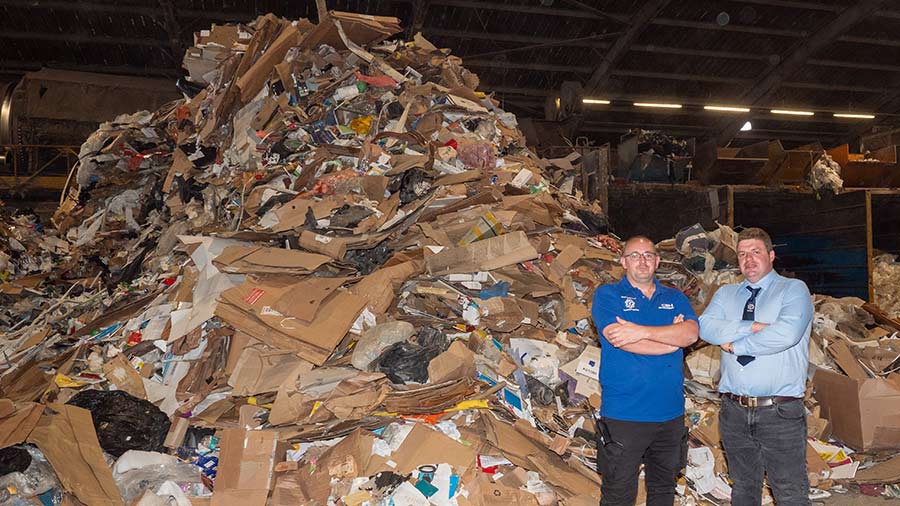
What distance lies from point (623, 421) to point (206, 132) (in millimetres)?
4786

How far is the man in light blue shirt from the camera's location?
244 cm

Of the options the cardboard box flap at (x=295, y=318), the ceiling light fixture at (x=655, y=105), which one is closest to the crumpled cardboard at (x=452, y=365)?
the cardboard box flap at (x=295, y=318)

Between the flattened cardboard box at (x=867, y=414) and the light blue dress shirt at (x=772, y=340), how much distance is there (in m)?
1.74

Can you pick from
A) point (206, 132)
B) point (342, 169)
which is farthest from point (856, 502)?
point (206, 132)

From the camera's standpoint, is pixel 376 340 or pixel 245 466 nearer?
pixel 245 466

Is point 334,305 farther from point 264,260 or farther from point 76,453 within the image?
point 76,453

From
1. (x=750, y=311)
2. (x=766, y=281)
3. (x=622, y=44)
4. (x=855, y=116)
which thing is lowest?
(x=750, y=311)

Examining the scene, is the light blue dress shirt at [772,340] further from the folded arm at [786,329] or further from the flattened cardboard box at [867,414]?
the flattened cardboard box at [867,414]

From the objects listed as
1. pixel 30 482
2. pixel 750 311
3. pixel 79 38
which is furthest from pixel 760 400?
pixel 79 38

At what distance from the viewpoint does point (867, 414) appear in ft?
12.5

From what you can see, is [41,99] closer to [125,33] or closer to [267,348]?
[125,33]

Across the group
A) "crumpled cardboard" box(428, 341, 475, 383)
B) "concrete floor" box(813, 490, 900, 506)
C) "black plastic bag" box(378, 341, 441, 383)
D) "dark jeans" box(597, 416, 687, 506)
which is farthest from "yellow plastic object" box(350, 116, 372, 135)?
"concrete floor" box(813, 490, 900, 506)

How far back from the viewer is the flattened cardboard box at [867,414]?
12.5ft

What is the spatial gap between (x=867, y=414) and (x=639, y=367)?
2308 mm
